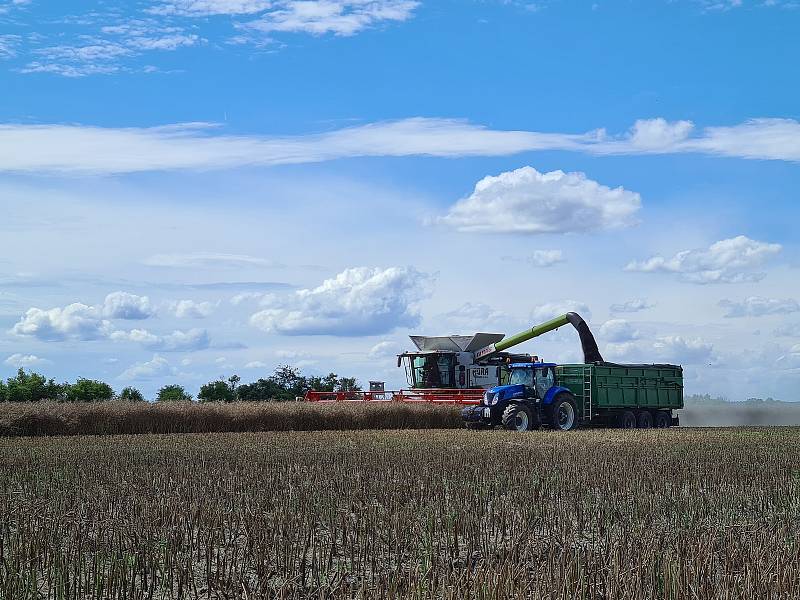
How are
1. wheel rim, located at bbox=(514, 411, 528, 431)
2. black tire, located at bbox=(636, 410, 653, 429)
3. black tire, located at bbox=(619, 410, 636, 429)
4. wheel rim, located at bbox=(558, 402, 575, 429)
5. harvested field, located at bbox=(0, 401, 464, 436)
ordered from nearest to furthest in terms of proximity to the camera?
harvested field, located at bbox=(0, 401, 464, 436), wheel rim, located at bbox=(514, 411, 528, 431), wheel rim, located at bbox=(558, 402, 575, 429), black tire, located at bbox=(619, 410, 636, 429), black tire, located at bbox=(636, 410, 653, 429)

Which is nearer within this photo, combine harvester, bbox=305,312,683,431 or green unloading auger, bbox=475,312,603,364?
combine harvester, bbox=305,312,683,431

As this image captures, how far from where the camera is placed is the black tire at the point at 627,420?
96.2 ft

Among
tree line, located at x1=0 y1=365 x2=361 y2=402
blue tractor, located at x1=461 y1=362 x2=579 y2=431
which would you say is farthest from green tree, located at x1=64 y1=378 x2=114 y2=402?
blue tractor, located at x1=461 y1=362 x2=579 y2=431

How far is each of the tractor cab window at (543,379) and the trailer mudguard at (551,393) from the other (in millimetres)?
92

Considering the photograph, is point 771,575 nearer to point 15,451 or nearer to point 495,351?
point 15,451

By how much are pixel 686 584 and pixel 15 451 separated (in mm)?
14595

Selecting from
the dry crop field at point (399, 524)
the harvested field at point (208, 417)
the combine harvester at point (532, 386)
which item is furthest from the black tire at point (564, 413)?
the dry crop field at point (399, 524)

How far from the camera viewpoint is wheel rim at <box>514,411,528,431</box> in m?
25.7

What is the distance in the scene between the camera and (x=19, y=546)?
814 cm

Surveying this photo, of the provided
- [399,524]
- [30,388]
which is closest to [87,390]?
[30,388]

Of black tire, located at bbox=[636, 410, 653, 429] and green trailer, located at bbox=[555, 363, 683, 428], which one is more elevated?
green trailer, located at bbox=[555, 363, 683, 428]

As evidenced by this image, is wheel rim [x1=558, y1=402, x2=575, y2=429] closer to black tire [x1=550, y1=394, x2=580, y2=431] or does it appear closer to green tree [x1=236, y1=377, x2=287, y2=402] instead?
black tire [x1=550, y1=394, x2=580, y2=431]

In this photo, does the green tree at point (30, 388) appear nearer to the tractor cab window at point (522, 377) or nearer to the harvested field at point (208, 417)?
the harvested field at point (208, 417)

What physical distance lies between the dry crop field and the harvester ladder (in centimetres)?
1021
